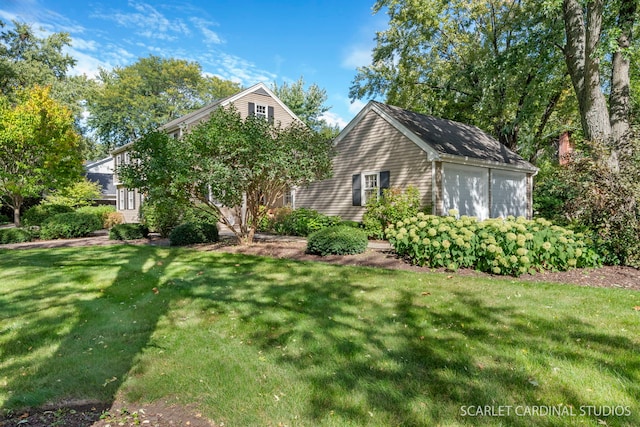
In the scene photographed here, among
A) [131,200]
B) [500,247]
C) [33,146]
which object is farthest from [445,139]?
[131,200]

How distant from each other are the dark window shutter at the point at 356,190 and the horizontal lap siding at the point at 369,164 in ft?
0.65

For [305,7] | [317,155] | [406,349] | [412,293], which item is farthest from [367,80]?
[406,349]

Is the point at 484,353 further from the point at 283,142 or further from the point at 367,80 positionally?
the point at 367,80

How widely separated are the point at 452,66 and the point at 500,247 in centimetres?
1681

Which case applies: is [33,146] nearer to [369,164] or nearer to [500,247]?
[369,164]

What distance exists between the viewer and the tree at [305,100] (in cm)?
3319

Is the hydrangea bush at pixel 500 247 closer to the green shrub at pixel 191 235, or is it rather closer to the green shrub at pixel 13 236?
the green shrub at pixel 191 235

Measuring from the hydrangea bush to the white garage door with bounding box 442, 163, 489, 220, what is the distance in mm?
5517

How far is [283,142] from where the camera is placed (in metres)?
9.27

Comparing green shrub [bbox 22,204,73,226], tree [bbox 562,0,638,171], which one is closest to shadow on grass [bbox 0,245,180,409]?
tree [bbox 562,0,638,171]

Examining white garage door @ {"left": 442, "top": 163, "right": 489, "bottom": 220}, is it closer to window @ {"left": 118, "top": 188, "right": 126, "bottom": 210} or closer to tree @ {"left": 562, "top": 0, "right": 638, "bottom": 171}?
tree @ {"left": 562, "top": 0, "right": 638, "bottom": 171}

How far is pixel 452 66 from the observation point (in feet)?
65.2

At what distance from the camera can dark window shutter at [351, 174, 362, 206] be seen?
14.6 m

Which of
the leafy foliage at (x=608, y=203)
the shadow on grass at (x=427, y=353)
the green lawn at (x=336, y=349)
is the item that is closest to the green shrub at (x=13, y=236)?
the green lawn at (x=336, y=349)
